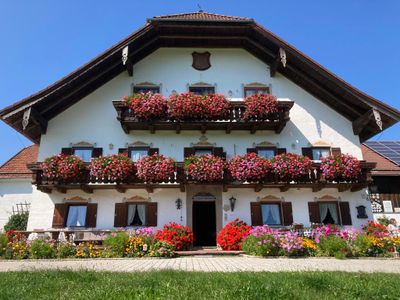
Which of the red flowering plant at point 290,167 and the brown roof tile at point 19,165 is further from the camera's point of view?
the brown roof tile at point 19,165

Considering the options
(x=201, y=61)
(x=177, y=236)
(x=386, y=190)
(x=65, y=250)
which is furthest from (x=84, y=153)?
(x=386, y=190)

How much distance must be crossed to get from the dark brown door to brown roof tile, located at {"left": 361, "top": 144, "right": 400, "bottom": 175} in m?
11.3

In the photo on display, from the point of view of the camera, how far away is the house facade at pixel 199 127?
14609 millimetres

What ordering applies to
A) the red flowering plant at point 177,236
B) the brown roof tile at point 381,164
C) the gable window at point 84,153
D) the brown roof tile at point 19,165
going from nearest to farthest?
the red flowering plant at point 177,236, the gable window at point 84,153, the brown roof tile at point 381,164, the brown roof tile at point 19,165

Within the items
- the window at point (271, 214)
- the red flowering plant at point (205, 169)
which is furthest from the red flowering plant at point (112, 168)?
the window at point (271, 214)

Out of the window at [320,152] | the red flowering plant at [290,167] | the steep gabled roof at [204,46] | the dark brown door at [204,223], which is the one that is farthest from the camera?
the window at [320,152]

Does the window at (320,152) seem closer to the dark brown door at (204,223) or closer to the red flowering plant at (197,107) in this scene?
the red flowering plant at (197,107)

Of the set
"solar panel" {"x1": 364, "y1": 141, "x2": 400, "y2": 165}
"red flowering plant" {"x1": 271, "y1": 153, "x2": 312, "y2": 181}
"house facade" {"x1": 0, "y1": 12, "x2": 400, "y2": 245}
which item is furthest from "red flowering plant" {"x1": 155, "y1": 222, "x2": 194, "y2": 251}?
"solar panel" {"x1": 364, "y1": 141, "x2": 400, "y2": 165}

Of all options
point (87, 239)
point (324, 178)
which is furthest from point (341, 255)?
point (87, 239)

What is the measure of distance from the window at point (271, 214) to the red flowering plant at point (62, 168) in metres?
8.76

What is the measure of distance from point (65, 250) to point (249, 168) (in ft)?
26.2

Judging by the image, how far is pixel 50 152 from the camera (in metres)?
15.3

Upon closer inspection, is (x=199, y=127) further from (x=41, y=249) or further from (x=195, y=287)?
(x=195, y=287)

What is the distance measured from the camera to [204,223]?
15953 millimetres
